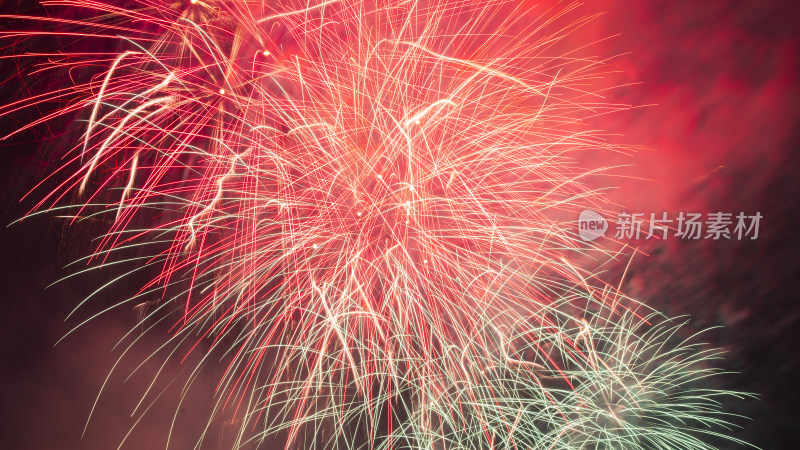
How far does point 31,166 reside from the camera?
1.62m

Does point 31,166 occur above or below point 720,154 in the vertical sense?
below

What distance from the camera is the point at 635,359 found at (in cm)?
172

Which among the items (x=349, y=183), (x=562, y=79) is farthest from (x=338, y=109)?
(x=562, y=79)

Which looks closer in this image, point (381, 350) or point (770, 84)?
point (770, 84)

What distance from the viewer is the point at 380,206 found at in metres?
1.64

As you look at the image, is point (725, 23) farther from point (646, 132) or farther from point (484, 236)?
point (484, 236)

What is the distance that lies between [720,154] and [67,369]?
246 centimetres

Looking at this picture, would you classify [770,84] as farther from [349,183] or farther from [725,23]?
[349,183]

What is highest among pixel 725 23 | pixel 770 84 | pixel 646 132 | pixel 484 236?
pixel 725 23

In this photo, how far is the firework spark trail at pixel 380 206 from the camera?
163 centimetres

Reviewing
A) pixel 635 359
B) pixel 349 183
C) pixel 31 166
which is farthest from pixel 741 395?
pixel 31 166

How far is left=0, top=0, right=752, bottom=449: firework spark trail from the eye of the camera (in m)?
1.63

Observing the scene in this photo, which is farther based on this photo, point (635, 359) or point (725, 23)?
point (635, 359)

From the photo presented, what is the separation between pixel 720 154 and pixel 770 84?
0.93 ft
